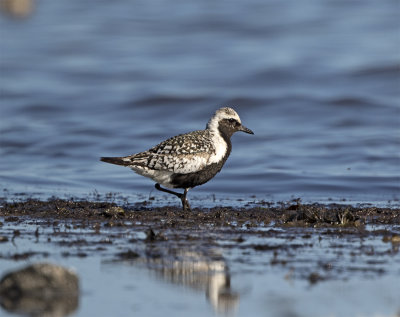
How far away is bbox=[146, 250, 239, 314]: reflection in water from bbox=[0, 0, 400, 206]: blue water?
4.50 meters

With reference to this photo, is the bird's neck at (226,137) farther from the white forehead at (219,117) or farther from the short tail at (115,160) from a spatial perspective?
the short tail at (115,160)

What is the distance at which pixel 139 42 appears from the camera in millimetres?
27547

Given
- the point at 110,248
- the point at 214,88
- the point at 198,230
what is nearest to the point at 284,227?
the point at 198,230

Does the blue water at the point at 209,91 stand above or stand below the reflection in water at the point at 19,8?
below

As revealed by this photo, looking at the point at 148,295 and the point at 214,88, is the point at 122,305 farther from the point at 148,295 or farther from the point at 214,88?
the point at 214,88

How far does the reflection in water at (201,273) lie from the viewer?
20.6 ft

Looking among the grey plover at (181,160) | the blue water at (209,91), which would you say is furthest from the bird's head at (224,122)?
the blue water at (209,91)

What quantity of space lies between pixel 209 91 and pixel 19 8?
14.7m

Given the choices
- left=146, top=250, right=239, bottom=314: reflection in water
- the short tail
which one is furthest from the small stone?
the short tail

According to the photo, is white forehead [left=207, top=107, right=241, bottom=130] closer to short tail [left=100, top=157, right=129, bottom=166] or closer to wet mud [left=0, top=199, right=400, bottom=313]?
wet mud [left=0, top=199, right=400, bottom=313]

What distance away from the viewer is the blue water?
14.3 m

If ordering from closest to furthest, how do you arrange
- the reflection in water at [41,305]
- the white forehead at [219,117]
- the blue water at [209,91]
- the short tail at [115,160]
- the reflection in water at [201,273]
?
the reflection in water at [41,305]
the reflection in water at [201,273]
the short tail at [115,160]
the white forehead at [219,117]
the blue water at [209,91]

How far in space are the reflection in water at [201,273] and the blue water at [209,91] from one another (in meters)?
4.50

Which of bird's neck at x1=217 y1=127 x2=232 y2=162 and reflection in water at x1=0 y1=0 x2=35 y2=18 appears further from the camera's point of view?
reflection in water at x1=0 y1=0 x2=35 y2=18
